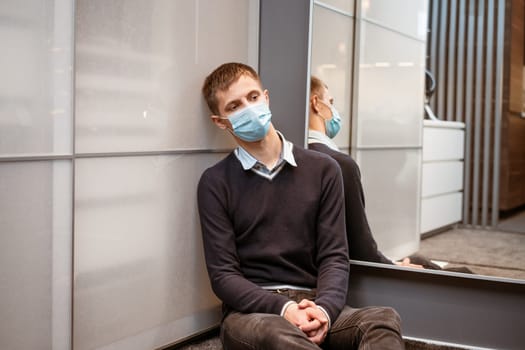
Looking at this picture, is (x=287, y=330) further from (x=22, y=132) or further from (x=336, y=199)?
(x=22, y=132)

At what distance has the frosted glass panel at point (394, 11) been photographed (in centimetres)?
232

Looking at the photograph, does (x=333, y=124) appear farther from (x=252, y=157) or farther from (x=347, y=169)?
(x=252, y=157)

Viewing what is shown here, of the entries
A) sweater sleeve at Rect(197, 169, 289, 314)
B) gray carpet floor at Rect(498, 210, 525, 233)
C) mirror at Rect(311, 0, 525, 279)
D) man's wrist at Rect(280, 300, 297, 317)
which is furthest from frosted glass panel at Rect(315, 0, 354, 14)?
man's wrist at Rect(280, 300, 297, 317)

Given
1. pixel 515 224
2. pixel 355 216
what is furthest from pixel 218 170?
pixel 515 224

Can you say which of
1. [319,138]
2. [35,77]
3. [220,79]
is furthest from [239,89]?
[35,77]

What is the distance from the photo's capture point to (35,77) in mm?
1470

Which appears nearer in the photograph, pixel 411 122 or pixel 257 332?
pixel 257 332

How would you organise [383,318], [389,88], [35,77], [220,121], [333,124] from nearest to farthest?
[35,77] < [383,318] < [220,121] < [333,124] < [389,88]

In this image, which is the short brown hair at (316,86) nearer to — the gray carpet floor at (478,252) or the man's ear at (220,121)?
the man's ear at (220,121)

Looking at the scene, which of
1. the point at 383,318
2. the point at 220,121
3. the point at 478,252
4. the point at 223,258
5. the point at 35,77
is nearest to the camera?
the point at 35,77

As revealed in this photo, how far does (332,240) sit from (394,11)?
3.25 feet

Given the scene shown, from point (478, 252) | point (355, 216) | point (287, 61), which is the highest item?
point (287, 61)

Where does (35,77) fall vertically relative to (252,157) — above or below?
above

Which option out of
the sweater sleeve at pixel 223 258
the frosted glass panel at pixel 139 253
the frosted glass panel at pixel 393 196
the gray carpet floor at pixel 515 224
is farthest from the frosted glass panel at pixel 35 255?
the gray carpet floor at pixel 515 224
